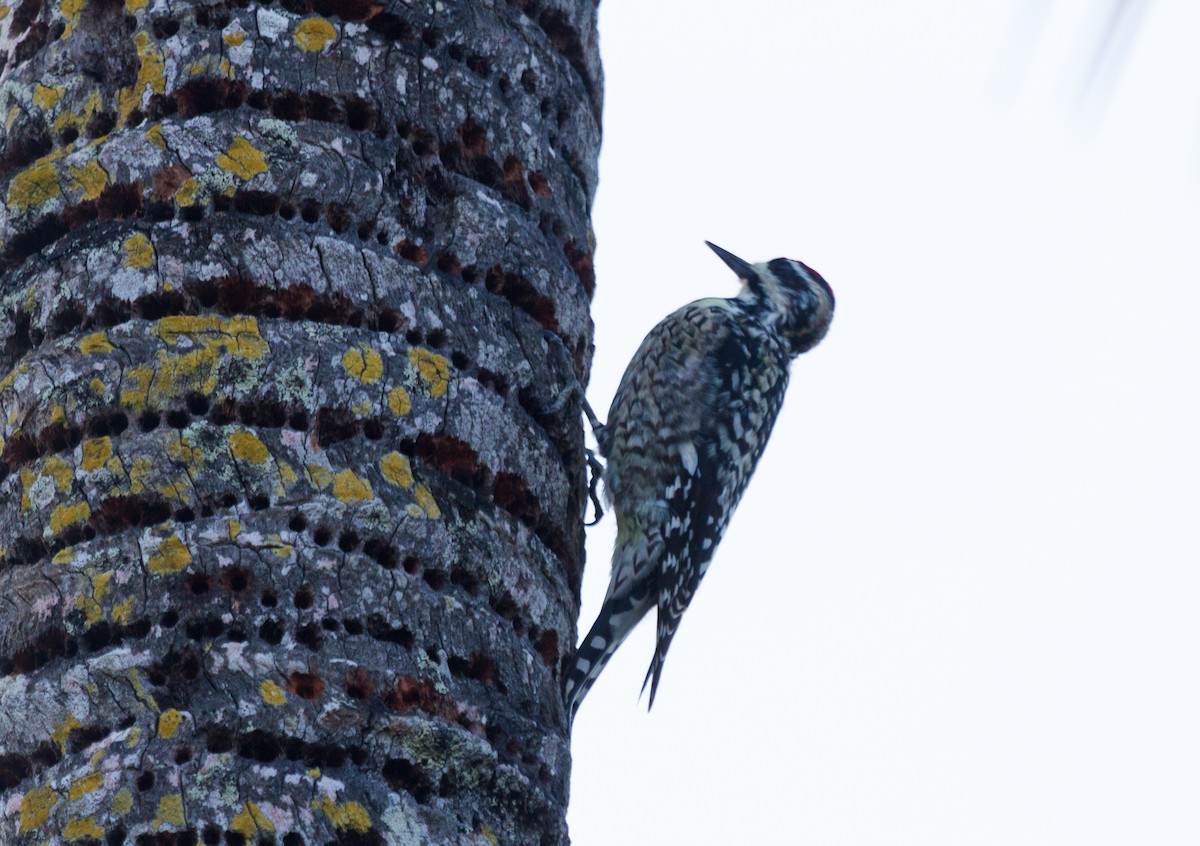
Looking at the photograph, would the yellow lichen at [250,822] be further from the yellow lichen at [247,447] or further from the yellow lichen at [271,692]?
the yellow lichen at [247,447]

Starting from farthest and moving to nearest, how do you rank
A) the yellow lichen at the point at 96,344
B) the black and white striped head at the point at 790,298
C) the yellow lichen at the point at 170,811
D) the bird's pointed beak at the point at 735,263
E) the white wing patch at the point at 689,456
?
the bird's pointed beak at the point at 735,263 → the black and white striped head at the point at 790,298 → the white wing patch at the point at 689,456 → the yellow lichen at the point at 96,344 → the yellow lichen at the point at 170,811

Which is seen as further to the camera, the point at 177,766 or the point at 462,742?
the point at 462,742

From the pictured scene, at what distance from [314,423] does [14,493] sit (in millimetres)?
493

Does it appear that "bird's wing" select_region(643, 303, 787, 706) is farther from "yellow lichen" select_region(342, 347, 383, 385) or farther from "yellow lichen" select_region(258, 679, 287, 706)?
"yellow lichen" select_region(258, 679, 287, 706)

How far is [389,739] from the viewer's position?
236 cm

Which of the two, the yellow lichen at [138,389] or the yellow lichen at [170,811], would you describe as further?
the yellow lichen at [138,389]

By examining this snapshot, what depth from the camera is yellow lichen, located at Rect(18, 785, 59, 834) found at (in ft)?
7.41

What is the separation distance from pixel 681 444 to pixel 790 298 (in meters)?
1.10

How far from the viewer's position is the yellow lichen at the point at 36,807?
7.41 feet

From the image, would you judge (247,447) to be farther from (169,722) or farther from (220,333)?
Result: (169,722)

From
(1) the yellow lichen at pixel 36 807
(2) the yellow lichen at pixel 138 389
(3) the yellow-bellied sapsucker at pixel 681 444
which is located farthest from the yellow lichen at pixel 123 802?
(3) the yellow-bellied sapsucker at pixel 681 444

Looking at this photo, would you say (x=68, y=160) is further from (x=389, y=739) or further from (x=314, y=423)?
(x=389, y=739)

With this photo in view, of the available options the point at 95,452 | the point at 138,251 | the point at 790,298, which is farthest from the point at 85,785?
the point at 790,298

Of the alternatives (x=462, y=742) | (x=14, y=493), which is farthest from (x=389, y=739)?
(x=14, y=493)
